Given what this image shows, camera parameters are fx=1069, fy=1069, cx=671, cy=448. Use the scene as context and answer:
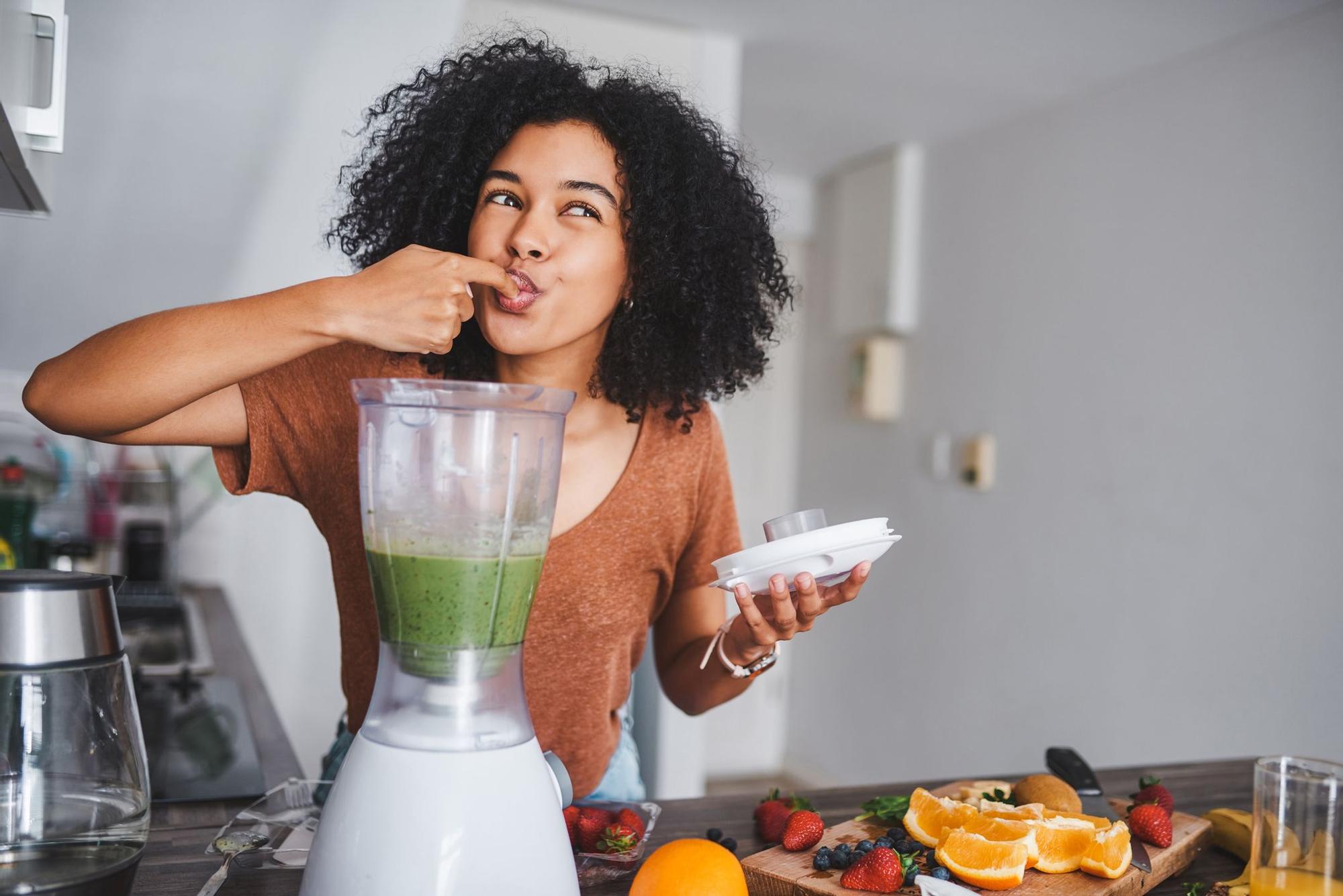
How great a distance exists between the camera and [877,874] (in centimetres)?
83

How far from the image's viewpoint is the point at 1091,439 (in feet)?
9.05

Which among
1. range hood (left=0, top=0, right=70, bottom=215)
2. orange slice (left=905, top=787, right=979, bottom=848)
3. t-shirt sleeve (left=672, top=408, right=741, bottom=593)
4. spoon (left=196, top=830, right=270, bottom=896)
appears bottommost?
spoon (left=196, top=830, right=270, bottom=896)

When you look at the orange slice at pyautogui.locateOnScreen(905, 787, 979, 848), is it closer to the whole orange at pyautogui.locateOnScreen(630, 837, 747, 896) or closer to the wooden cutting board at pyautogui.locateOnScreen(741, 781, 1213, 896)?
the wooden cutting board at pyautogui.locateOnScreen(741, 781, 1213, 896)

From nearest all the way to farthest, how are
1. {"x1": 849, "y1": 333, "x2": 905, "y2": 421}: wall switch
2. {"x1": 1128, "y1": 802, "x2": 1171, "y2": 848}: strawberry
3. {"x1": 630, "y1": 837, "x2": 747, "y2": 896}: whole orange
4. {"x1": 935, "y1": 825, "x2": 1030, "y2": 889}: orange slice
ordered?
1. {"x1": 630, "y1": 837, "x2": 747, "y2": 896}: whole orange
2. {"x1": 935, "y1": 825, "x2": 1030, "y2": 889}: orange slice
3. {"x1": 1128, "y1": 802, "x2": 1171, "y2": 848}: strawberry
4. {"x1": 849, "y1": 333, "x2": 905, "y2": 421}: wall switch

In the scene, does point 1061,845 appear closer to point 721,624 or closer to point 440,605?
point 721,624

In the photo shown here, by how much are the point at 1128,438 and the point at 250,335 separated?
2.32m

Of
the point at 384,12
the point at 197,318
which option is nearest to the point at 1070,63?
the point at 384,12

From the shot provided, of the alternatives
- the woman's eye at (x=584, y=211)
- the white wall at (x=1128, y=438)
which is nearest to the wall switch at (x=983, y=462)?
the white wall at (x=1128, y=438)

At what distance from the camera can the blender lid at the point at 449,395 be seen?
676 millimetres

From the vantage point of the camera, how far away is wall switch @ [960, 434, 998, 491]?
3107 mm

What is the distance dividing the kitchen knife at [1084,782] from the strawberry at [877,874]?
264mm

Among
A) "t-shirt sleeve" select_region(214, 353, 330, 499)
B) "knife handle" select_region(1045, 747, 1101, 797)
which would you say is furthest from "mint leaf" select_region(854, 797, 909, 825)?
"t-shirt sleeve" select_region(214, 353, 330, 499)

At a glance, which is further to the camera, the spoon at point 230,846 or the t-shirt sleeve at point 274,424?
the t-shirt sleeve at point 274,424

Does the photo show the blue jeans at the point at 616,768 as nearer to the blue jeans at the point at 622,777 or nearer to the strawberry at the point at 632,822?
the blue jeans at the point at 622,777
